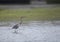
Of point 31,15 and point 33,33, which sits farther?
point 31,15

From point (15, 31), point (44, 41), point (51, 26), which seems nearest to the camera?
point (44, 41)

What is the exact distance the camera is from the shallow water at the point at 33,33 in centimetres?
226

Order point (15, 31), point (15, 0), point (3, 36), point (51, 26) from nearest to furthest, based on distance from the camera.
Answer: point (3, 36), point (15, 31), point (51, 26), point (15, 0)

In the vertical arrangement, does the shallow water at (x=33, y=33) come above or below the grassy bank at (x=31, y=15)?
above

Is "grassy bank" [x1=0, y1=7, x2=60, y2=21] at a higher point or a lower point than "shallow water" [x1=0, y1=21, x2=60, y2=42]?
lower

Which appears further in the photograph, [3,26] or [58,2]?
[58,2]

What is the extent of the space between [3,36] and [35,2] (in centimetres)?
340

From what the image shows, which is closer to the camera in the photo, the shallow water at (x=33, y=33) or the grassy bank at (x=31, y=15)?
A: the shallow water at (x=33, y=33)

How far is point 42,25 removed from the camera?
9.87ft

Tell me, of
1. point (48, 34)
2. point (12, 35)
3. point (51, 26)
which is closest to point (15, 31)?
point (12, 35)

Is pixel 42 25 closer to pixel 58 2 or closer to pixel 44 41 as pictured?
pixel 44 41

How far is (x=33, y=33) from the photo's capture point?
2.54 meters

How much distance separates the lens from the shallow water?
2258mm

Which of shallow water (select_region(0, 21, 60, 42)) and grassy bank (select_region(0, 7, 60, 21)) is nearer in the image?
shallow water (select_region(0, 21, 60, 42))
